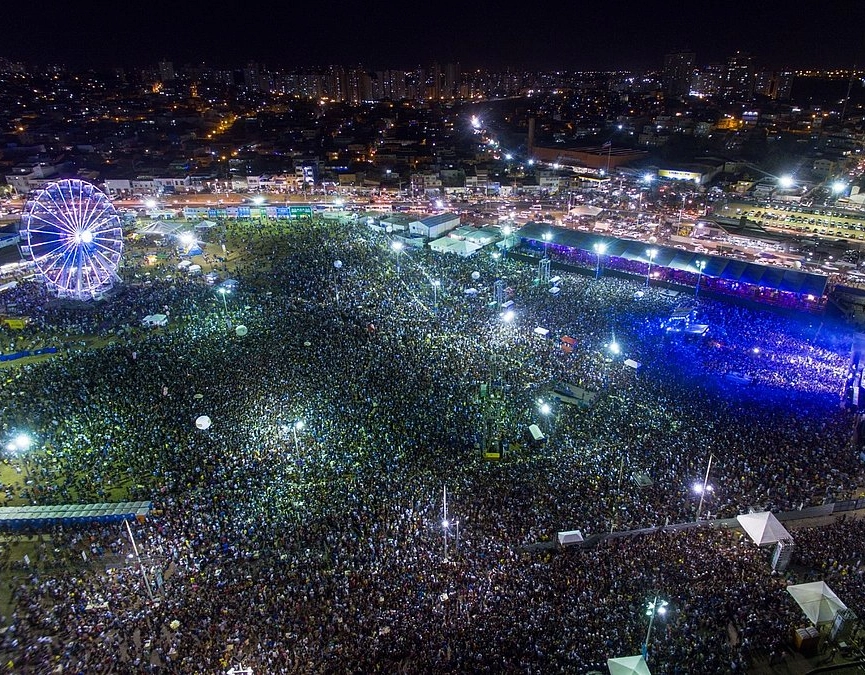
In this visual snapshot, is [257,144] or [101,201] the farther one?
[257,144]

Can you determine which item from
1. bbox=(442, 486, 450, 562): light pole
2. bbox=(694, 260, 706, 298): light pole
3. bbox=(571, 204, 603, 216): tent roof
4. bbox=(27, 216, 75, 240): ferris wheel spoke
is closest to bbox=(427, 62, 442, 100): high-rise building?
bbox=(571, 204, 603, 216): tent roof

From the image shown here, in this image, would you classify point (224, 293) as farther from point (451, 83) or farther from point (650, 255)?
point (451, 83)

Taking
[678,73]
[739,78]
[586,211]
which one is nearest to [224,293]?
[586,211]

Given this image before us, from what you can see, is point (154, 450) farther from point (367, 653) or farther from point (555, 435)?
point (555, 435)

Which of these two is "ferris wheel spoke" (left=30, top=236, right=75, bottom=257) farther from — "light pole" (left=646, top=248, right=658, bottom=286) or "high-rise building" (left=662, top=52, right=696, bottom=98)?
"high-rise building" (left=662, top=52, right=696, bottom=98)

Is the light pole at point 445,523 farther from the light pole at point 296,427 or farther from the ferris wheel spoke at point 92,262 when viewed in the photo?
the ferris wheel spoke at point 92,262

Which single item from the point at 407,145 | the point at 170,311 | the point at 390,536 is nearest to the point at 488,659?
the point at 390,536
